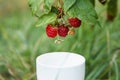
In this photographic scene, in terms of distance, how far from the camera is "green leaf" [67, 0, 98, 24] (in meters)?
1.04

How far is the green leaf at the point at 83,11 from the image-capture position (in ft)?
3.42

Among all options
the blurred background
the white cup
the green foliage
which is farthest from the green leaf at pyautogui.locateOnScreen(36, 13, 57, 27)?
the blurred background

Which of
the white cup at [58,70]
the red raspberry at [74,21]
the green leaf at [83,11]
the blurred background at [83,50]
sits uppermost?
the green leaf at [83,11]

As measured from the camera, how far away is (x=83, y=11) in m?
1.06

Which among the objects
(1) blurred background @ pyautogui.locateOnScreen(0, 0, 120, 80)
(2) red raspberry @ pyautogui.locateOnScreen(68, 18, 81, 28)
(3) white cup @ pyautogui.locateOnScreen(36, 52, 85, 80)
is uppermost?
(2) red raspberry @ pyautogui.locateOnScreen(68, 18, 81, 28)

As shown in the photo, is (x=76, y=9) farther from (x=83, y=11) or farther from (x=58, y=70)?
(x=58, y=70)

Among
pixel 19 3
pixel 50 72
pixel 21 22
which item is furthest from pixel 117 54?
pixel 19 3

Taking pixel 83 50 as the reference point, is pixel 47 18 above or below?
above

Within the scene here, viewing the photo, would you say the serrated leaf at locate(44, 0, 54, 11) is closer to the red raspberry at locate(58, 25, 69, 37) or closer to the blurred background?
the red raspberry at locate(58, 25, 69, 37)

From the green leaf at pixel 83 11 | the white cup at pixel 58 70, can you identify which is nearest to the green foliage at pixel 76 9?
the green leaf at pixel 83 11

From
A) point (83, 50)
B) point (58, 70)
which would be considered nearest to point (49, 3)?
point (58, 70)

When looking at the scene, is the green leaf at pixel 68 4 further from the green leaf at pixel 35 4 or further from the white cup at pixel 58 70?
the white cup at pixel 58 70

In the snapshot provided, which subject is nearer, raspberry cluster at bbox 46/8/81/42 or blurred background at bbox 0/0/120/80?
raspberry cluster at bbox 46/8/81/42

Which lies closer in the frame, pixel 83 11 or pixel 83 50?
pixel 83 11
